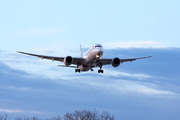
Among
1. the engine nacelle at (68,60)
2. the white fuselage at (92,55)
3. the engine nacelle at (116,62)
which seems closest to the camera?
the white fuselage at (92,55)

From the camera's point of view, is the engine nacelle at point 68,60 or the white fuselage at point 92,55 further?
the engine nacelle at point 68,60

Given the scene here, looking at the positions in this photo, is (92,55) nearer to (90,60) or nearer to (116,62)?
(90,60)

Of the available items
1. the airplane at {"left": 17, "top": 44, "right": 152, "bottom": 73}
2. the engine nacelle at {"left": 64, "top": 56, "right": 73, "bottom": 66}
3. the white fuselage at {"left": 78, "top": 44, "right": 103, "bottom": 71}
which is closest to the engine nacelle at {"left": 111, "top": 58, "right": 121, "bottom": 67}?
the airplane at {"left": 17, "top": 44, "right": 152, "bottom": 73}

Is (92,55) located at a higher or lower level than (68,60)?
higher

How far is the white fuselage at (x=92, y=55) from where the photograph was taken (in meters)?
59.4

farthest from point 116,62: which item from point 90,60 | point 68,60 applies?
point 68,60

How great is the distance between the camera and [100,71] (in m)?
67.6

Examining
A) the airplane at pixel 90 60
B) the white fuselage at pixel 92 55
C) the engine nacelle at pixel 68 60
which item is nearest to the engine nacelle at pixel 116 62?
the airplane at pixel 90 60

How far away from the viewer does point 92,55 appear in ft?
199

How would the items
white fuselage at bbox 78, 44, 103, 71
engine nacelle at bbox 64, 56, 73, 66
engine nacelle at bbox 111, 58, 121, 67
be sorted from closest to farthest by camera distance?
white fuselage at bbox 78, 44, 103, 71 < engine nacelle at bbox 64, 56, 73, 66 < engine nacelle at bbox 111, 58, 121, 67

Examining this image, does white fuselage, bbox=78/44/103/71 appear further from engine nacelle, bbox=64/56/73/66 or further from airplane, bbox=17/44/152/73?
engine nacelle, bbox=64/56/73/66

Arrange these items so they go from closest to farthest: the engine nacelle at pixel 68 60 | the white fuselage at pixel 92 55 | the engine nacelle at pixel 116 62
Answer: the white fuselage at pixel 92 55, the engine nacelle at pixel 68 60, the engine nacelle at pixel 116 62

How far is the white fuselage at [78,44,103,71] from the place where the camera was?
5939 cm

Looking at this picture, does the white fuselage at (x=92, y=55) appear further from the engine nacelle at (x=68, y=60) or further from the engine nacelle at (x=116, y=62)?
the engine nacelle at (x=116, y=62)
